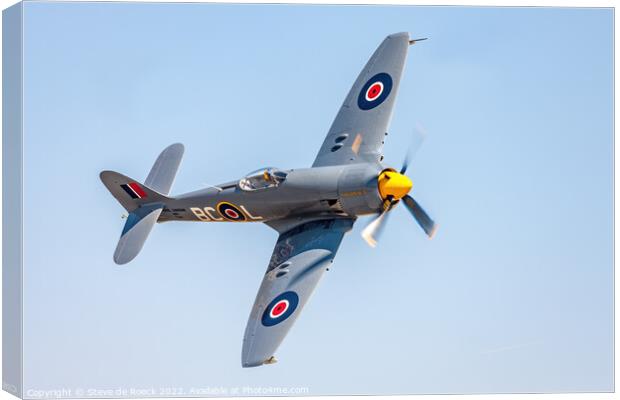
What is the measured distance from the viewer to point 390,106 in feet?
69.4

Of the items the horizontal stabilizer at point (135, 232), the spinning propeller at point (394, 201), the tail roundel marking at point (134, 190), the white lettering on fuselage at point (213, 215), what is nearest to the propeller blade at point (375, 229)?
the spinning propeller at point (394, 201)

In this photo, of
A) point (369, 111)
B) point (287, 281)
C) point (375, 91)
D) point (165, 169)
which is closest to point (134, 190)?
point (165, 169)

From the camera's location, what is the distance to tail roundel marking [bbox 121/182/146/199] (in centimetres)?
2195

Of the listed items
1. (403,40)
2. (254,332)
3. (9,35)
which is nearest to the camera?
(254,332)

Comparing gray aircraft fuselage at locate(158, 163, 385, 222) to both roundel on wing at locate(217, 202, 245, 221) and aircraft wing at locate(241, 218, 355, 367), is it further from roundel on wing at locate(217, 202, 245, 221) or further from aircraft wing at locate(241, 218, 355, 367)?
aircraft wing at locate(241, 218, 355, 367)

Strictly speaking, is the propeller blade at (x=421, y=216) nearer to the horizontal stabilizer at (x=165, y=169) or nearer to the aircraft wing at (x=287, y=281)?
the aircraft wing at (x=287, y=281)

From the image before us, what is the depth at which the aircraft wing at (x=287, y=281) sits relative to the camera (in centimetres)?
1852

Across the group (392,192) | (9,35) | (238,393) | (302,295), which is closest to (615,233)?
(392,192)

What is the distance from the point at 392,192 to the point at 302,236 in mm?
1833

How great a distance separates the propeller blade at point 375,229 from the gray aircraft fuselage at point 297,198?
0.16 m

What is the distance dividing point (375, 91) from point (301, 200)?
2659 mm

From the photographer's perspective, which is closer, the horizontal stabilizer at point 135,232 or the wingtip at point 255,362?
the wingtip at point 255,362

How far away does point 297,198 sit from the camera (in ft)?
65.7

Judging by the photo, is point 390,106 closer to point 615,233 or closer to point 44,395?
point 615,233
